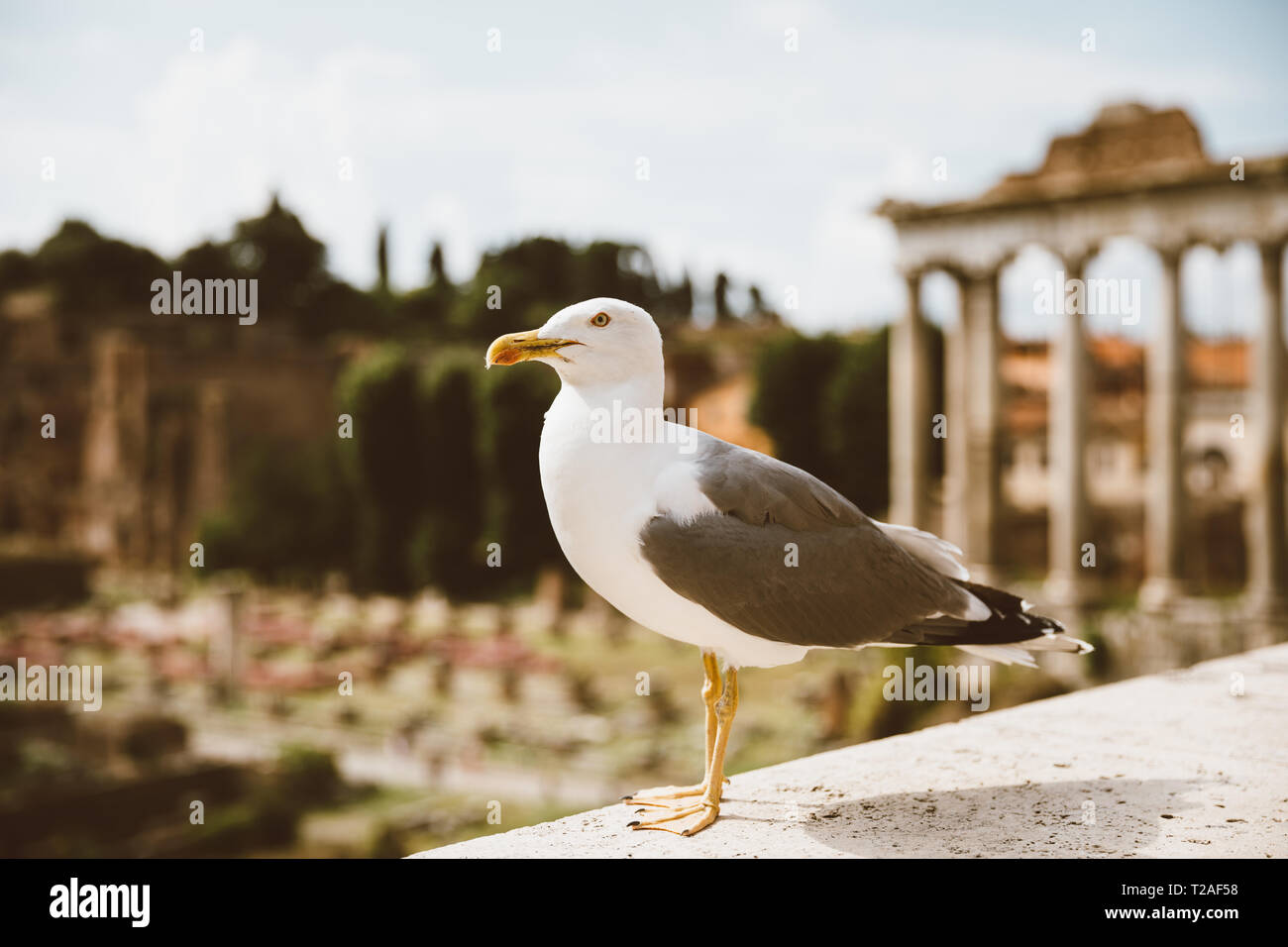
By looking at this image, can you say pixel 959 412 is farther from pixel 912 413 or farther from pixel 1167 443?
pixel 1167 443

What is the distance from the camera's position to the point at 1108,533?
3953 centimetres

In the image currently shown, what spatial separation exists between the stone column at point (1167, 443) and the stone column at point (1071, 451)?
1259mm

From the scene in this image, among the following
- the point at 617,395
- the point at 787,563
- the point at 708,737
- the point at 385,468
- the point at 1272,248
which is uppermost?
the point at 1272,248

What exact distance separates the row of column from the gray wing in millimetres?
22078

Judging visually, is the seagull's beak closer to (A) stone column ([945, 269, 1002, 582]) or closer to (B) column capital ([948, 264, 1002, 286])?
(A) stone column ([945, 269, 1002, 582])

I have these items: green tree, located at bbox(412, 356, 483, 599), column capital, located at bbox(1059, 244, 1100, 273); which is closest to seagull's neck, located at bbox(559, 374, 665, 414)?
column capital, located at bbox(1059, 244, 1100, 273)

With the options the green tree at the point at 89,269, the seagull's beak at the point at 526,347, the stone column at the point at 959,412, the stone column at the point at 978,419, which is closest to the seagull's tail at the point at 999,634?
the seagull's beak at the point at 526,347

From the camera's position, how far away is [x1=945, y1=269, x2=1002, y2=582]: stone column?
26859 millimetres

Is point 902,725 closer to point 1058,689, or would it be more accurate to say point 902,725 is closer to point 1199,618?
point 1058,689

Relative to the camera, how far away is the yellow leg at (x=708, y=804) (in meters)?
3.25

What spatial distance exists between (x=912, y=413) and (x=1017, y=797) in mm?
24149

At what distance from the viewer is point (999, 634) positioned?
349 cm

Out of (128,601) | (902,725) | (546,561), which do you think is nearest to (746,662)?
(902,725)

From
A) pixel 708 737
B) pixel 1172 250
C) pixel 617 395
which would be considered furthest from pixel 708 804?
pixel 1172 250
